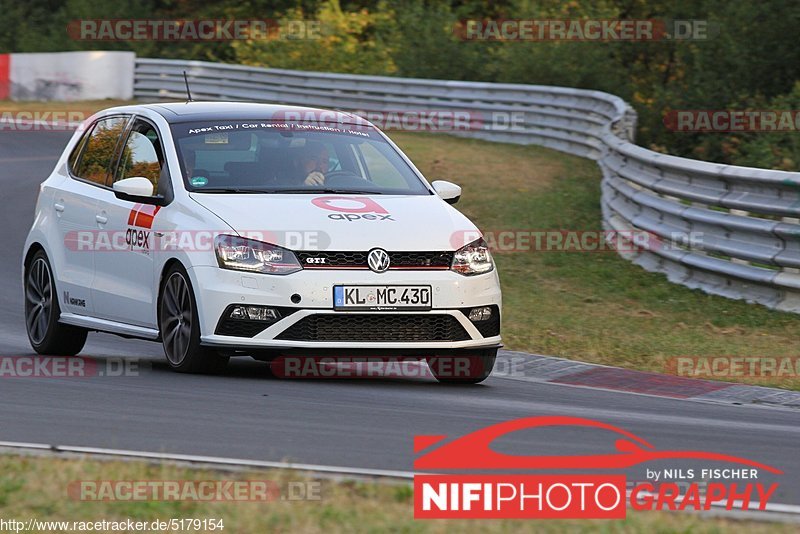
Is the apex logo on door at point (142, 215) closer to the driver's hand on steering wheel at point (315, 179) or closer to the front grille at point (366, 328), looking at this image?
the driver's hand on steering wheel at point (315, 179)

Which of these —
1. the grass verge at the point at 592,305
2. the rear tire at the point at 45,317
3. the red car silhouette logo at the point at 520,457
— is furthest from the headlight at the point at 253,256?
the grass verge at the point at 592,305

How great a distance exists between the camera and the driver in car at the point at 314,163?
9406 mm

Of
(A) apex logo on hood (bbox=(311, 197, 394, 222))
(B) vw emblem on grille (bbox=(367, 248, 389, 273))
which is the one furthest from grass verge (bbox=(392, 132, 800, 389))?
(B) vw emblem on grille (bbox=(367, 248, 389, 273))

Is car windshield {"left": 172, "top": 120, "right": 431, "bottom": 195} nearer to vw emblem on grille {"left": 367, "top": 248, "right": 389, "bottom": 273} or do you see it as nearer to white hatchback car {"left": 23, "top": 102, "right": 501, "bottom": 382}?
white hatchback car {"left": 23, "top": 102, "right": 501, "bottom": 382}

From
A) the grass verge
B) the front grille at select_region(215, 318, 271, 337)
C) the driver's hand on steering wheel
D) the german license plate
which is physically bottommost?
the grass verge

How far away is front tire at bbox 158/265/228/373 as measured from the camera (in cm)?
862

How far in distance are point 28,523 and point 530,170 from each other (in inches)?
699

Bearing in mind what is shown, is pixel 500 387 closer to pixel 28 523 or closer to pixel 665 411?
pixel 665 411

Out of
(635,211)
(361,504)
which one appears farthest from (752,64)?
(361,504)

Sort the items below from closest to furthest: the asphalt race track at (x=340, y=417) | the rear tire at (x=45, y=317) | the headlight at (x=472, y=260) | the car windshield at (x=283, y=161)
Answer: the asphalt race track at (x=340, y=417) < the headlight at (x=472, y=260) < the car windshield at (x=283, y=161) < the rear tire at (x=45, y=317)

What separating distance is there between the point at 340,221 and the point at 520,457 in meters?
2.81

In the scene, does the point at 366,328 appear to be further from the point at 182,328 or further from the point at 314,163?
the point at 314,163

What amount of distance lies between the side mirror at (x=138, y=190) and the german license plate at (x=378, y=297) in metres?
1.45

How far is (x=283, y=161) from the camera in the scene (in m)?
9.45
